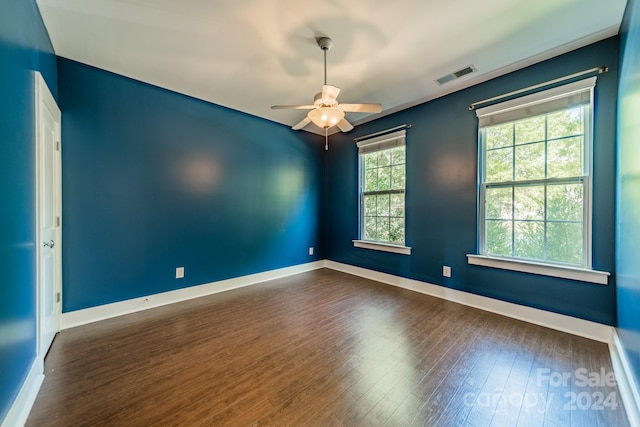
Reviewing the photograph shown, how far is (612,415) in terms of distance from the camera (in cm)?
140

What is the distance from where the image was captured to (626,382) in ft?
5.04

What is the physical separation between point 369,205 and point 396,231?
2.24 feet

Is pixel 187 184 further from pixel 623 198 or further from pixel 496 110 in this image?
pixel 623 198

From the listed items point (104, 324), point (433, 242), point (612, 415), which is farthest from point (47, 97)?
point (612, 415)

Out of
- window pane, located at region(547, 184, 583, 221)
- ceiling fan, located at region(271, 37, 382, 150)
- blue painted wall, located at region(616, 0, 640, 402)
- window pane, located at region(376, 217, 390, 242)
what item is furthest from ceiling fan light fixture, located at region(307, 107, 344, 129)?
window pane, located at region(547, 184, 583, 221)

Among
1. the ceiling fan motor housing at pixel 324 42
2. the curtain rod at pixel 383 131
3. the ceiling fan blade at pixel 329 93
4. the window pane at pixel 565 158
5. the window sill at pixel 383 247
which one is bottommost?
the window sill at pixel 383 247

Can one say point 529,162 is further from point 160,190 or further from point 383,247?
point 160,190

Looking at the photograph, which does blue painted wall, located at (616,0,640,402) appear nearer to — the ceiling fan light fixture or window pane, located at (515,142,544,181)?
window pane, located at (515,142,544,181)

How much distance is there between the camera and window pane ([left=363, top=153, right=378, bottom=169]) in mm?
4176

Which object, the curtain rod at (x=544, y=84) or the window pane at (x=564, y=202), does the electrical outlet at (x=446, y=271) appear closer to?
the window pane at (x=564, y=202)

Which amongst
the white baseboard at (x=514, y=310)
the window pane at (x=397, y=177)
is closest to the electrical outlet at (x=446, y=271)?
the white baseboard at (x=514, y=310)

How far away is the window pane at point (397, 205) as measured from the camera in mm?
3779

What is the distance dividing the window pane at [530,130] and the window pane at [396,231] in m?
1.73

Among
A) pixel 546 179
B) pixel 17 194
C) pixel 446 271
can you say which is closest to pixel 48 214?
pixel 17 194
